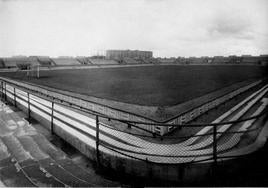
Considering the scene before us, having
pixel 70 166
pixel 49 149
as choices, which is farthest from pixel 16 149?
pixel 70 166

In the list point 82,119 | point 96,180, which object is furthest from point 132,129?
point 96,180

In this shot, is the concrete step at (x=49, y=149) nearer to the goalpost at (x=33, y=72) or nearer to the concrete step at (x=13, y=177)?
the concrete step at (x=13, y=177)

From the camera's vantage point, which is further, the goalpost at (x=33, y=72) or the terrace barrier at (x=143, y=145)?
the goalpost at (x=33, y=72)

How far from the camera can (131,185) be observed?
2898 mm

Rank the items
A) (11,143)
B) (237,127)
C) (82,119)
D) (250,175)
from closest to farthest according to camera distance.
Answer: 1. (250,175)
2. (11,143)
3. (82,119)
4. (237,127)

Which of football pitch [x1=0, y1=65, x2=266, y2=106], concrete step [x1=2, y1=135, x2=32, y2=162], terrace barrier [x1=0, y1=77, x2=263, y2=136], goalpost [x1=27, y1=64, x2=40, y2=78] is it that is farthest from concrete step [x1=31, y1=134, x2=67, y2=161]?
goalpost [x1=27, y1=64, x2=40, y2=78]

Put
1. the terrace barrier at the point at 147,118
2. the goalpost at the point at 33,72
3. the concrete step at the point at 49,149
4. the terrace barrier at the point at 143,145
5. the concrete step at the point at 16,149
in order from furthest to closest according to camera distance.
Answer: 1. the goalpost at the point at 33,72
2. the terrace barrier at the point at 147,118
3. the concrete step at the point at 49,149
4. the concrete step at the point at 16,149
5. the terrace barrier at the point at 143,145

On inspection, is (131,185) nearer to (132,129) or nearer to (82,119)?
(82,119)

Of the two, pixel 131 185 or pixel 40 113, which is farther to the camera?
pixel 40 113

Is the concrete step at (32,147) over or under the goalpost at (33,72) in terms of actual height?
under

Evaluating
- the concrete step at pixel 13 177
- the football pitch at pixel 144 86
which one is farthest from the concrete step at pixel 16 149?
the football pitch at pixel 144 86

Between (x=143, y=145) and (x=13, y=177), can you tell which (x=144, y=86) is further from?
(x=13, y=177)

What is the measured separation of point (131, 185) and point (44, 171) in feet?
4.50

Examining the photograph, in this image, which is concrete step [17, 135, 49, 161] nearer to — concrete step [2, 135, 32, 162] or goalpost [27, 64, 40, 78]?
concrete step [2, 135, 32, 162]
